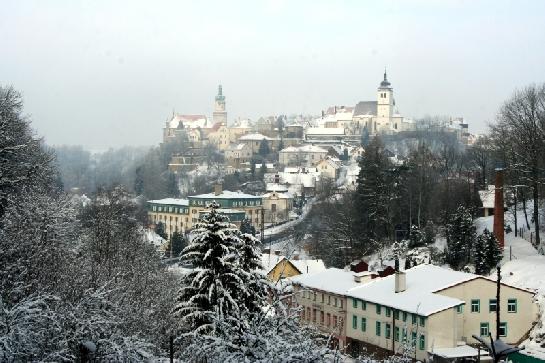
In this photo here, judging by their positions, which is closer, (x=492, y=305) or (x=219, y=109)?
(x=492, y=305)

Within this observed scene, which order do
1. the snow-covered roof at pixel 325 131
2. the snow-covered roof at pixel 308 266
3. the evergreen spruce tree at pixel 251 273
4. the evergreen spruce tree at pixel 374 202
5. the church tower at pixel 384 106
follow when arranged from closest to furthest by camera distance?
the evergreen spruce tree at pixel 251 273
the snow-covered roof at pixel 308 266
the evergreen spruce tree at pixel 374 202
the snow-covered roof at pixel 325 131
the church tower at pixel 384 106

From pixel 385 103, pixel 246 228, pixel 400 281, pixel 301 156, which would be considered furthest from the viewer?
pixel 385 103

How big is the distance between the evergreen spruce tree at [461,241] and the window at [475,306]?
9.12m

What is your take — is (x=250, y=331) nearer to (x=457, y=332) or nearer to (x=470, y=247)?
(x=457, y=332)

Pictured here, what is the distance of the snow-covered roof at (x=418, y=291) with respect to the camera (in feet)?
88.7

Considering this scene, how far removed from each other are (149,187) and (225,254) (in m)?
90.2

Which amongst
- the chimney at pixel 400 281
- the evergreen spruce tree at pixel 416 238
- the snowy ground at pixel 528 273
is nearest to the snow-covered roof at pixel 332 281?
the chimney at pixel 400 281

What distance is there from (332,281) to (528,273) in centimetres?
751

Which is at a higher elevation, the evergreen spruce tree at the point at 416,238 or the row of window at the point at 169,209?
the evergreen spruce tree at the point at 416,238

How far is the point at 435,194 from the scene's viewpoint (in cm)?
4819

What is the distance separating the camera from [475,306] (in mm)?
28359

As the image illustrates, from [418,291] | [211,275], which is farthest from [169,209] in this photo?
[211,275]

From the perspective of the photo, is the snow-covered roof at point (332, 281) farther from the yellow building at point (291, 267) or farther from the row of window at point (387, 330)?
the yellow building at point (291, 267)

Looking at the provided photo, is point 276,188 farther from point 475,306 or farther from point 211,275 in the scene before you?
point 211,275
